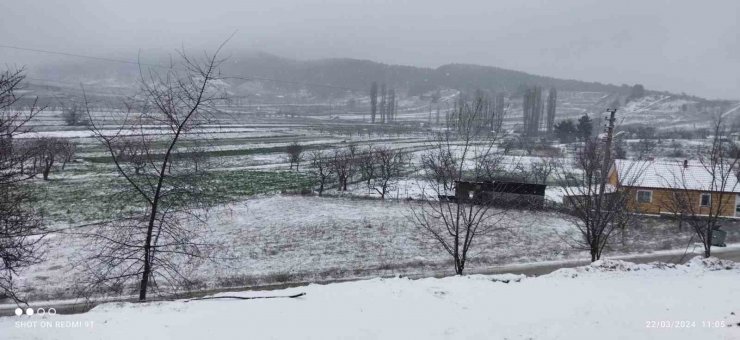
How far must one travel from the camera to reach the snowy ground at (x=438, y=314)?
557 cm

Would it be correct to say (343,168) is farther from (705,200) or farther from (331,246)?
(705,200)

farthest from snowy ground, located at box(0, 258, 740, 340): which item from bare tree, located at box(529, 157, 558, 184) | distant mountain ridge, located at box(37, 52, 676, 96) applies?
distant mountain ridge, located at box(37, 52, 676, 96)

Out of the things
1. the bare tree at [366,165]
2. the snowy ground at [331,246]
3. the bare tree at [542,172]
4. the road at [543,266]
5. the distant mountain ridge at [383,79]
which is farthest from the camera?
the distant mountain ridge at [383,79]

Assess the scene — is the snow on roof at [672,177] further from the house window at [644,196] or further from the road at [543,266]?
the road at [543,266]

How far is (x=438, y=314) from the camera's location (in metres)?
6.30

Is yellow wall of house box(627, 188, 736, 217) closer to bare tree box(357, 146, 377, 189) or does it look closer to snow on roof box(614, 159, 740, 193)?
snow on roof box(614, 159, 740, 193)

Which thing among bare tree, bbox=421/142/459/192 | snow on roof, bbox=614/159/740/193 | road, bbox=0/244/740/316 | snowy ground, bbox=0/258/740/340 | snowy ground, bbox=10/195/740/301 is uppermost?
bare tree, bbox=421/142/459/192

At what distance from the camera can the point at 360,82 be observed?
184 metres

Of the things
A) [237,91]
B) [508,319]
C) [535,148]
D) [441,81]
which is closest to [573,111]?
[441,81]

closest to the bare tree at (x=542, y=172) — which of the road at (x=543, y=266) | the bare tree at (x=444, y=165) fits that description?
the road at (x=543, y=266)

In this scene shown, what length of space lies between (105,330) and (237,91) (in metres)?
170

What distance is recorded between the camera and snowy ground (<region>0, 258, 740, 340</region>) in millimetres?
5570

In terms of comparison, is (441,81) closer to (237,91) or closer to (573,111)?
(573,111)

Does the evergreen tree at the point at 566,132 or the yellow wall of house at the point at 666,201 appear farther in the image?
the evergreen tree at the point at 566,132
